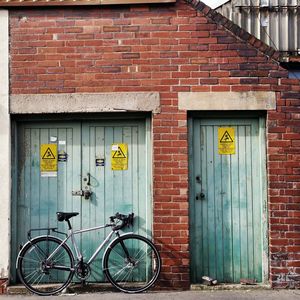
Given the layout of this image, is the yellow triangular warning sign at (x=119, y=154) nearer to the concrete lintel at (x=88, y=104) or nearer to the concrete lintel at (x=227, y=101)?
the concrete lintel at (x=88, y=104)

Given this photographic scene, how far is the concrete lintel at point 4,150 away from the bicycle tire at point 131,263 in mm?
1327

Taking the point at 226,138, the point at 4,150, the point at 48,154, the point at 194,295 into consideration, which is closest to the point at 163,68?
the point at 226,138

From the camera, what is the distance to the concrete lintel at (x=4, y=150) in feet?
19.4

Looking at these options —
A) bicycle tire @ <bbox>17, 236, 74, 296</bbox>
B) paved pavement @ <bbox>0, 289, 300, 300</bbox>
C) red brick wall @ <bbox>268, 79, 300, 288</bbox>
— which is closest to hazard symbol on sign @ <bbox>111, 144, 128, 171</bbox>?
bicycle tire @ <bbox>17, 236, 74, 296</bbox>

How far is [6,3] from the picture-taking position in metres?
6.09

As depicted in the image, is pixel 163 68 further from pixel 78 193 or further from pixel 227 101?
pixel 78 193

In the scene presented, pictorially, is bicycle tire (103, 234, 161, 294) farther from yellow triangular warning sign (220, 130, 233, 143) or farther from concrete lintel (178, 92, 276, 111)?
concrete lintel (178, 92, 276, 111)

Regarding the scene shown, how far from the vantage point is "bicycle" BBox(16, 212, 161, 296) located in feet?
18.9

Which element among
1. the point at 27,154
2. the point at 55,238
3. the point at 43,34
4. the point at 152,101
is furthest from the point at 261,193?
the point at 43,34

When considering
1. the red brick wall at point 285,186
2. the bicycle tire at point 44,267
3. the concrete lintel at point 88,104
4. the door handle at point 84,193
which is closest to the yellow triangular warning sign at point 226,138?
the red brick wall at point 285,186

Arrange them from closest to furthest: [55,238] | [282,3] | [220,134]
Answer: [55,238]
[220,134]
[282,3]

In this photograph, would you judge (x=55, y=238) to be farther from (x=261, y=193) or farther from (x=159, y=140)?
(x=261, y=193)

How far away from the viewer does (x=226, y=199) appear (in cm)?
616

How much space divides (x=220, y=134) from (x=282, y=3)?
133 inches
